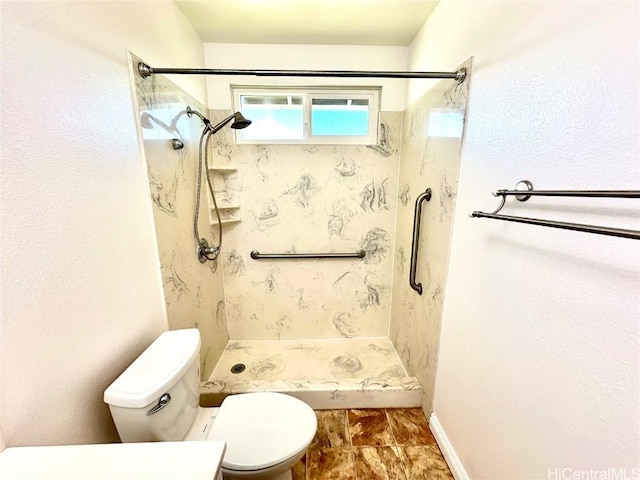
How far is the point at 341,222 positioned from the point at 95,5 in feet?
5.61

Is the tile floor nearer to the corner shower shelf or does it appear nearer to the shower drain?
the shower drain

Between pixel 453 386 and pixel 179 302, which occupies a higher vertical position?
pixel 179 302

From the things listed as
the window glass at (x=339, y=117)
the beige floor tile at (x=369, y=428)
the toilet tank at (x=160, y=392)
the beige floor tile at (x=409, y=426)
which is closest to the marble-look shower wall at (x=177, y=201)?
the toilet tank at (x=160, y=392)

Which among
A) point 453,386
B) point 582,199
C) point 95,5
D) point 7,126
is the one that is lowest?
point 453,386

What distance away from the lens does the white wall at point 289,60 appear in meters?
1.95

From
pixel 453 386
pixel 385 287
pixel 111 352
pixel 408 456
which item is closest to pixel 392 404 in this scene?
pixel 408 456

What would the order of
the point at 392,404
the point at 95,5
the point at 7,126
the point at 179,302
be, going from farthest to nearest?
the point at 392,404
the point at 179,302
the point at 95,5
the point at 7,126

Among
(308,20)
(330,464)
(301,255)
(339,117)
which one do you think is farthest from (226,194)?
(330,464)

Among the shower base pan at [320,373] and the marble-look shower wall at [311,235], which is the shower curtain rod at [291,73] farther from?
the shower base pan at [320,373]

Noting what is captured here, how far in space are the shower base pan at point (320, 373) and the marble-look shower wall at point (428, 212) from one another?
159mm

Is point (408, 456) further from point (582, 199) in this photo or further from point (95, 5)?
point (95, 5)

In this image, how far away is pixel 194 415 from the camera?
118cm

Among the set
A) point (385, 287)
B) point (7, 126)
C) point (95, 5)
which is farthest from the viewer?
point (385, 287)

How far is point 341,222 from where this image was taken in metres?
2.21
